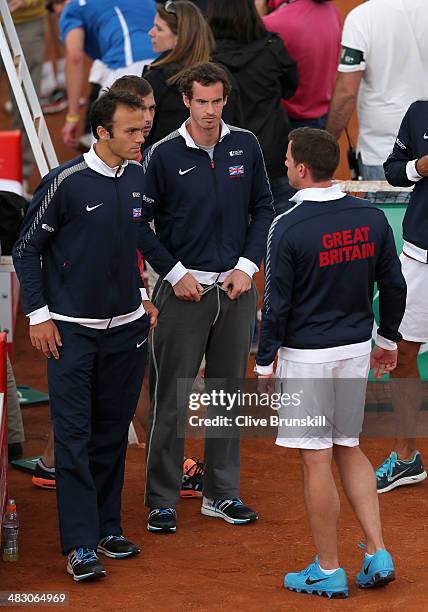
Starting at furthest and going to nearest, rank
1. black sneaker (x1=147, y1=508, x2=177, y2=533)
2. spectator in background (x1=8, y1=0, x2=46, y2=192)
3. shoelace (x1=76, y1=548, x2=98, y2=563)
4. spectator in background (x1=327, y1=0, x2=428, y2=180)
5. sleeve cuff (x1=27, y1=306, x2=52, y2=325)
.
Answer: spectator in background (x1=8, y1=0, x2=46, y2=192), spectator in background (x1=327, y1=0, x2=428, y2=180), black sneaker (x1=147, y1=508, x2=177, y2=533), shoelace (x1=76, y1=548, x2=98, y2=563), sleeve cuff (x1=27, y1=306, x2=52, y2=325)

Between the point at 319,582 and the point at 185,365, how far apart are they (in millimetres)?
1271

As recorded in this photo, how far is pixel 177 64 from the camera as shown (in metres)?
6.92

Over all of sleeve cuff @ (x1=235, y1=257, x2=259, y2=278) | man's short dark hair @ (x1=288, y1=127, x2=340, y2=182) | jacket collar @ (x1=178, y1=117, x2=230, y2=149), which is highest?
man's short dark hair @ (x1=288, y1=127, x2=340, y2=182)

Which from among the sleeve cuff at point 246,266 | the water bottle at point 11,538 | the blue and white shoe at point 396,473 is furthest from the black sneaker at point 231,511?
the sleeve cuff at point 246,266

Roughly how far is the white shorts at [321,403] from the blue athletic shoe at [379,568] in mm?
466

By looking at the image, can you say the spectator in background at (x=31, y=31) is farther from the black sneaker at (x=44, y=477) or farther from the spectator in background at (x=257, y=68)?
the black sneaker at (x=44, y=477)

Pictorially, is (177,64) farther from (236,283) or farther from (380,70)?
(380,70)

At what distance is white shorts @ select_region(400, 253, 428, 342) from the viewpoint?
672 cm

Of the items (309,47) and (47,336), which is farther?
(309,47)

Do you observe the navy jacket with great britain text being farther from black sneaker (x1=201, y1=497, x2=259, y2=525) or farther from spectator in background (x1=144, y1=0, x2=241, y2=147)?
spectator in background (x1=144, y1=0, x2=241, y2=147)

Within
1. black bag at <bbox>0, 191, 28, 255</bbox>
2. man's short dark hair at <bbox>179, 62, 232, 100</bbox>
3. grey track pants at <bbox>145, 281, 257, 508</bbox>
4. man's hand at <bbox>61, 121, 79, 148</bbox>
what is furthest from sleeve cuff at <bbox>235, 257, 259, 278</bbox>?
man's hand at <bbox>61, 121, 79, 148</bbox>

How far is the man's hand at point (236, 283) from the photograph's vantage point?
6148mm

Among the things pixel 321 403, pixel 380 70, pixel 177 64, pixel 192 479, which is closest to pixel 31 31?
pixel 380 70

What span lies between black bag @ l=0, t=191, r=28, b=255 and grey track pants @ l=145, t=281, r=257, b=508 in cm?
→ 126
